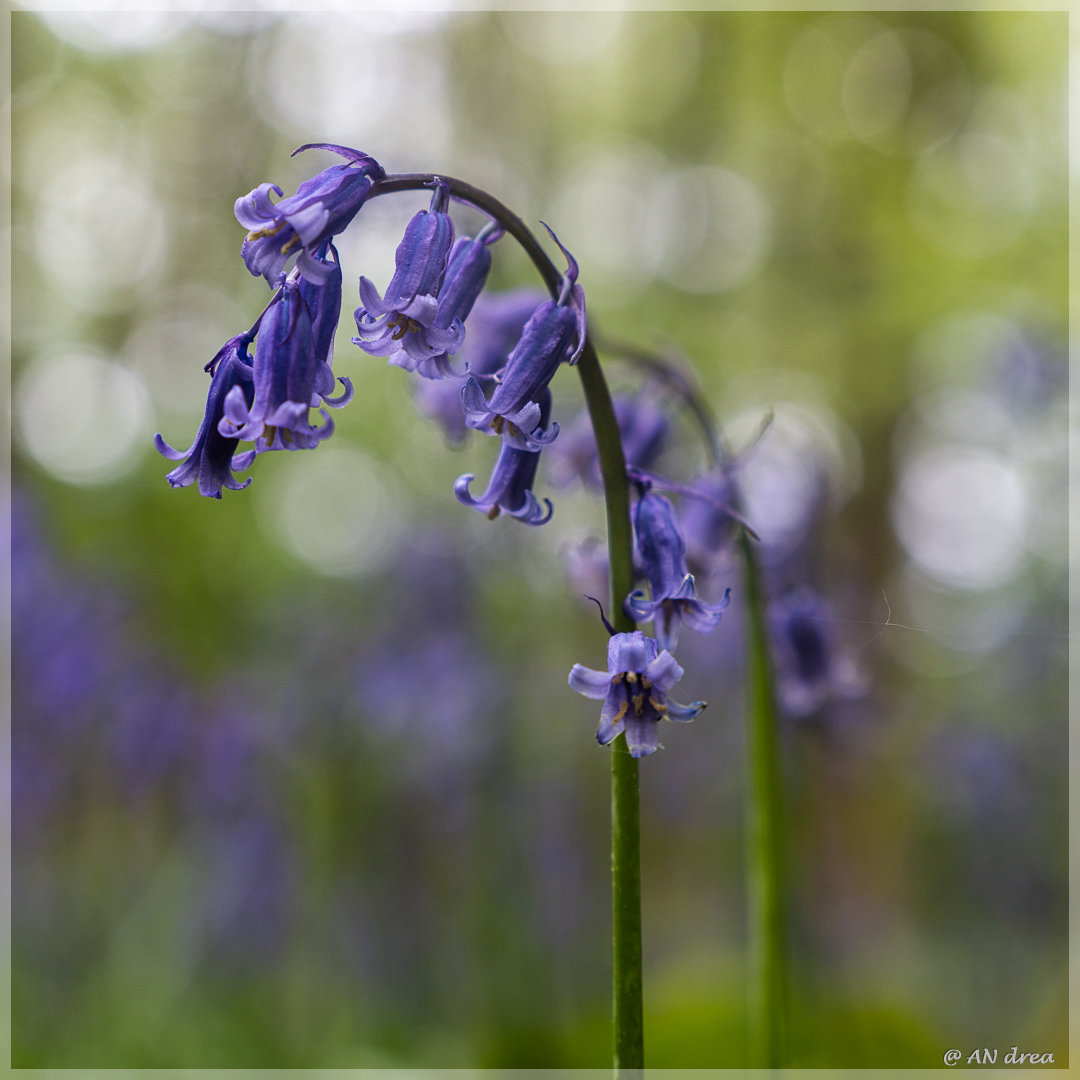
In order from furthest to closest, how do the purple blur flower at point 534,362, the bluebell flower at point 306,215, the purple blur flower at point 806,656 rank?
the purple blur flower at point 806,656
the purple blur flower at point 534,362
the bluebell flower at point 306,215

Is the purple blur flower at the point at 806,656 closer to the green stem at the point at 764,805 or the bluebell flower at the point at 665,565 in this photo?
the green stem at the point at 764,805

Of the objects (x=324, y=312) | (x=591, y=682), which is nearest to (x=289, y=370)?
(x=324, y=312)

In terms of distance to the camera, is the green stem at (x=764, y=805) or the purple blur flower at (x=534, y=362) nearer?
the purple blur flower at (x=534, y=362)

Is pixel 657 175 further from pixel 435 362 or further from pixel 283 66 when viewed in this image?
pixel 435 362

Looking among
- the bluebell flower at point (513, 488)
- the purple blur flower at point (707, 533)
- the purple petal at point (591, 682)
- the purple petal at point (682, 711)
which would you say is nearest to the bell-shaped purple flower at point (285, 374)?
the bluebell flower at point (513, 488)

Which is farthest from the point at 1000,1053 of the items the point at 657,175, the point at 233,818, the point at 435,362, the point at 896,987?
the point at 657,175

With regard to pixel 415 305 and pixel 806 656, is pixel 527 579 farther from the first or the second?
pixel 415 305

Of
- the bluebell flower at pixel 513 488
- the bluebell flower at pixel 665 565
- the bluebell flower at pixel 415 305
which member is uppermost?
the bluebell flower at pixel 415 305
